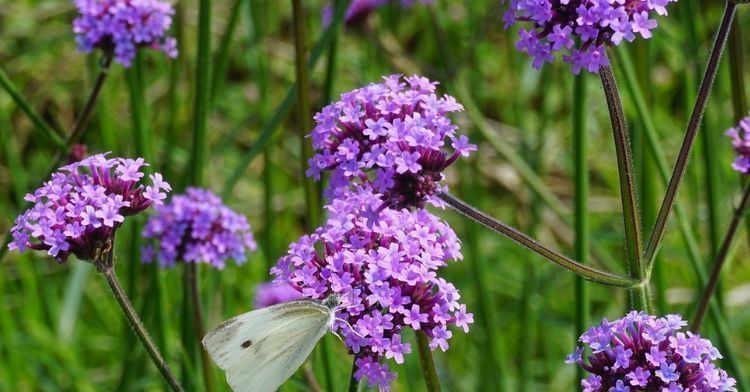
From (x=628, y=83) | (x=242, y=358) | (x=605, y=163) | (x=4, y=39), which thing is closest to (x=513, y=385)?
(x=605, y=163)

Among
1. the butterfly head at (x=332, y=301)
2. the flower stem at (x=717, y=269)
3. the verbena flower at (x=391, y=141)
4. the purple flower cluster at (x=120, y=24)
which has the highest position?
the purple flower cluster at (x=120, y=24)

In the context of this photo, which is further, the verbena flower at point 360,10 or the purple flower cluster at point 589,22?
the verbena flower at point 360,10

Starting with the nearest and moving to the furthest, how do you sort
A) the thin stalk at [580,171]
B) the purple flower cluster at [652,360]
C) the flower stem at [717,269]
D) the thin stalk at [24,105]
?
the purple flower cluster at [652,360], the flower stem at [717,269], the thin stalk at [24,105], the thin stalk at [580,171]

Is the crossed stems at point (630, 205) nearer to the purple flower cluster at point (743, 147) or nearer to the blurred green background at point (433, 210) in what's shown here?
the purple flower cluster at point (743, 147)

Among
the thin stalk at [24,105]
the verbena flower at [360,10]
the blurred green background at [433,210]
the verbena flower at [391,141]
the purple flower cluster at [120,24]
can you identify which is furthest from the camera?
the verbena flower at [360,10]

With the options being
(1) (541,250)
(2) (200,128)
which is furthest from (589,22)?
(2) (200,128)

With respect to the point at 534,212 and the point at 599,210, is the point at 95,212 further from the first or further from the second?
the point at 599,210

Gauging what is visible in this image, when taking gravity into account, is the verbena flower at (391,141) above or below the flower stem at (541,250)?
above

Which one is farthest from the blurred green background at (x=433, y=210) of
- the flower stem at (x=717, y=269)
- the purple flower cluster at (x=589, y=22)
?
the purple flower cluster at (x=589, y=22)
